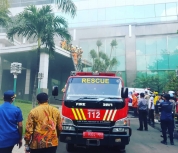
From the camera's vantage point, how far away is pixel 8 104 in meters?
3.40

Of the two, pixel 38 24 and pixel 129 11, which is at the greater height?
pixel 129 11

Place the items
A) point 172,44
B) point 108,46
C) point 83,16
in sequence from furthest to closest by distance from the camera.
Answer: point 83,16
point 108,46
point 172,44

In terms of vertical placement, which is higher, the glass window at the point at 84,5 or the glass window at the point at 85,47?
the glass window at the point at 84,5

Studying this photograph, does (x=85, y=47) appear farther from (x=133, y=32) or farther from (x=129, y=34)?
(x=133, y=32)

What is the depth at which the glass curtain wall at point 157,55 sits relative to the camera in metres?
30.9

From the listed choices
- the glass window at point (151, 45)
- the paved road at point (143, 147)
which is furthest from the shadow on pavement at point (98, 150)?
the glass window at point (151, 45)

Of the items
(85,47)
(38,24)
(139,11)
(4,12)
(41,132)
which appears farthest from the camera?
(139,11)

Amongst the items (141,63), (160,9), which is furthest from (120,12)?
(141,63)

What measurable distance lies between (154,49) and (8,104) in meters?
31.3

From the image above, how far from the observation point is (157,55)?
3134 cm

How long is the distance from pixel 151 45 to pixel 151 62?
9.85 ft

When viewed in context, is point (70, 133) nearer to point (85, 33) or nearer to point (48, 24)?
point (48, 24)

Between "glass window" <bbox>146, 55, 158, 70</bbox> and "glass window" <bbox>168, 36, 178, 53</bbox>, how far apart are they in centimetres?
283

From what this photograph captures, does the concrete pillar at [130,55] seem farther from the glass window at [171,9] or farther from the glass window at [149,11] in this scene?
the glass window at [171,9]
